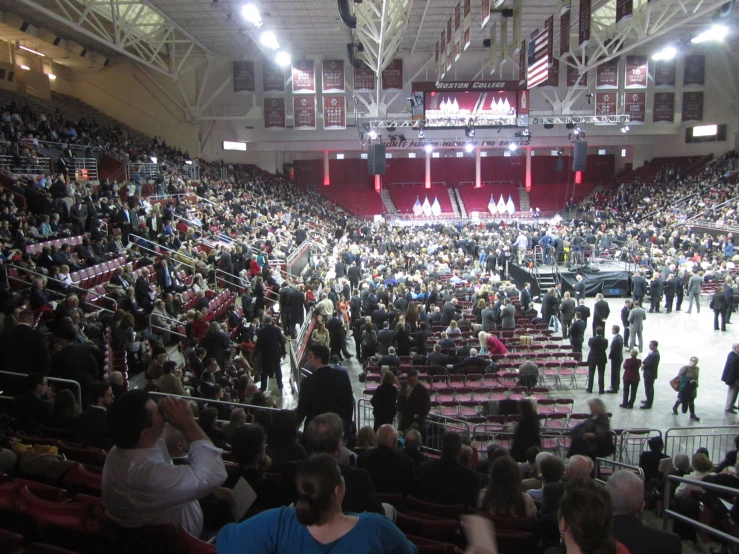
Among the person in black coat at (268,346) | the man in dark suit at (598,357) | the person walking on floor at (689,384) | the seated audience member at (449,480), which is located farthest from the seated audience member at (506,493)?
the man in dark suit at (598,357)

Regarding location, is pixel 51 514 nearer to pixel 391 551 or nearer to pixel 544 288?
pixel 391 551

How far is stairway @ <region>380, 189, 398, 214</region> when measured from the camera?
3822 cm

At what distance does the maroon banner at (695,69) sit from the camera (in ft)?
99.0

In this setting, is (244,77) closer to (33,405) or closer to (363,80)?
(363,80)

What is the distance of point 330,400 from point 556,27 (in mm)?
26488

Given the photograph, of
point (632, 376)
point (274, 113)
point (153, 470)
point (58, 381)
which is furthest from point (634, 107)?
point (153, 470)

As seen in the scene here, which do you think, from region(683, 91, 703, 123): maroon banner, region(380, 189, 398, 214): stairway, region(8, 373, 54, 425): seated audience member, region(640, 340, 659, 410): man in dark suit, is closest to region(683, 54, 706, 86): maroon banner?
region(683, 91, 703, 123): maroon banner

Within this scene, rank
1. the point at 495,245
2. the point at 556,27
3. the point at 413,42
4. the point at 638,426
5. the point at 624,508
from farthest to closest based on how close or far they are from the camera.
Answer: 1. the point at 413,42
2. the point at 556,27
3. the point at 495,245
4. the point at 638,426
5. the point at 624,508

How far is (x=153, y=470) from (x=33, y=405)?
10.0 feet

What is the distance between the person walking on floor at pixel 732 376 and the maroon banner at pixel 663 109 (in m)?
25.2

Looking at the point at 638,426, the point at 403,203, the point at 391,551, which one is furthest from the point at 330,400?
the point at 403,203

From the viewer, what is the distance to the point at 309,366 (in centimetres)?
441

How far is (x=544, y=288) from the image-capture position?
62.0ft

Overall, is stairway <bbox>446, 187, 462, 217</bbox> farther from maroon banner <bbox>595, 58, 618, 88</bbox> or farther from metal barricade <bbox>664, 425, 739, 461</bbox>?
metal barricade <bbox>664, 425, 739, 461</bbox>
